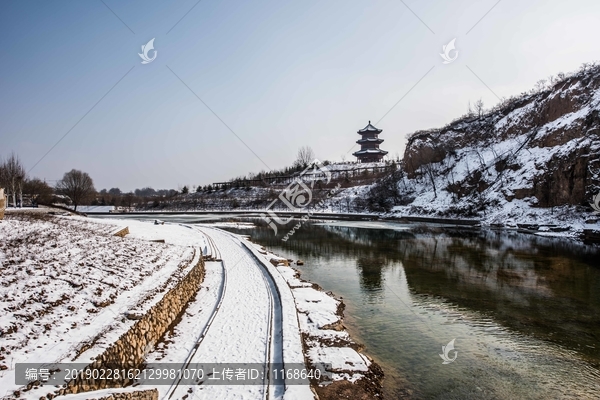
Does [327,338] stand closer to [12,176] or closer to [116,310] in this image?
[116,310]

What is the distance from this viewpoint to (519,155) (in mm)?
38375

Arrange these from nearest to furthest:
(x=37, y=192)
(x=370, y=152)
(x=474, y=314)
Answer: (x=474, y=314), (x=37, y=192), (x=370, y=152)

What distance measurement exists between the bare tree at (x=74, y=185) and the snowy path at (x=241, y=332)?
5278 cm

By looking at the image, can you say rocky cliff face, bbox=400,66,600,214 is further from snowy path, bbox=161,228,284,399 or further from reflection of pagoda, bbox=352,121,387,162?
snowy path, bbox=161,228,284,399

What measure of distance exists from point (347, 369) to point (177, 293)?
520 cm

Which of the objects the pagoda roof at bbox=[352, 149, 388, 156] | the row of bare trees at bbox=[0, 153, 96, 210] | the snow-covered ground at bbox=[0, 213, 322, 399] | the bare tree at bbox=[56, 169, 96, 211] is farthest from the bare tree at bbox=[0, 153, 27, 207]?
the pagoda roof at bbox=[352, 149, 388, 156]

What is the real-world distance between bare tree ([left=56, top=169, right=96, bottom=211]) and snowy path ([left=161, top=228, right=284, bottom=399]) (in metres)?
52.8

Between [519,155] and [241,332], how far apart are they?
39697 millimetres

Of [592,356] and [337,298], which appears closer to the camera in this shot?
[592,356]

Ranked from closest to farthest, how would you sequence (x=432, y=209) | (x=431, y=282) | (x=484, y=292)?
(x=484, y=292)
(x=431, y=282)
(x=432, y=209)

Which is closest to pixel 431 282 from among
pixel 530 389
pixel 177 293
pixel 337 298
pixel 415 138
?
pixel 337 298

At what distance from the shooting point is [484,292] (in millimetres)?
12531

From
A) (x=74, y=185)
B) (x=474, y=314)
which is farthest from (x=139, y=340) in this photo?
(x=74, y=185)

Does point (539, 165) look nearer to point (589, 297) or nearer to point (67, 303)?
point (589, 297)
